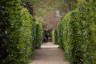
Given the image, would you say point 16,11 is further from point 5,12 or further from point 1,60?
point 1,60

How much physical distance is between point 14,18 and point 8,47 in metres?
0.67

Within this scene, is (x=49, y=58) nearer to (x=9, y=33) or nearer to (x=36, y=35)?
(x=36, y=35)

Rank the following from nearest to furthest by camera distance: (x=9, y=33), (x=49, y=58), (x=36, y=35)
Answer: (x=9, y=33) < (x=49, y=58) < (x=36, y=35)

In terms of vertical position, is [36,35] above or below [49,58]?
above

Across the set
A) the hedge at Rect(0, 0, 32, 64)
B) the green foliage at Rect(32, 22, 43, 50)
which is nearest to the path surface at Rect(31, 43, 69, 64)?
the green foliage at Rect(32, 22, 43, 50)

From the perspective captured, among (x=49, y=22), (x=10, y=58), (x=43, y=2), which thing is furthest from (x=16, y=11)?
(x=49, y=22)

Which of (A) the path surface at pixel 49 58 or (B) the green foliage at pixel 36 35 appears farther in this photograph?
(B) the green foliage at pixel 36 35

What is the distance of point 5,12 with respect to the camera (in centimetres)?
594

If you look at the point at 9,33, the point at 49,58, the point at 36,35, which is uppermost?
the point at 9,33

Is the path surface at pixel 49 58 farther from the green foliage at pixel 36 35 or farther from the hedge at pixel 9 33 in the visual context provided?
the hedge at pixel 9 33

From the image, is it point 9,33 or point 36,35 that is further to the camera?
point 36,35

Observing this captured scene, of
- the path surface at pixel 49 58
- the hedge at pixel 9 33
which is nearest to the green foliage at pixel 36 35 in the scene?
the path surface at pixel 49 58

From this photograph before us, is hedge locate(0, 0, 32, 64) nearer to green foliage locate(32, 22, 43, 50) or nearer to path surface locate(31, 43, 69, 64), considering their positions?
path surface locate(31, 43, 69, 64)

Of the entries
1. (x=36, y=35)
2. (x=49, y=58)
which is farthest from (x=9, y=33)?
(x=36, y=35)
